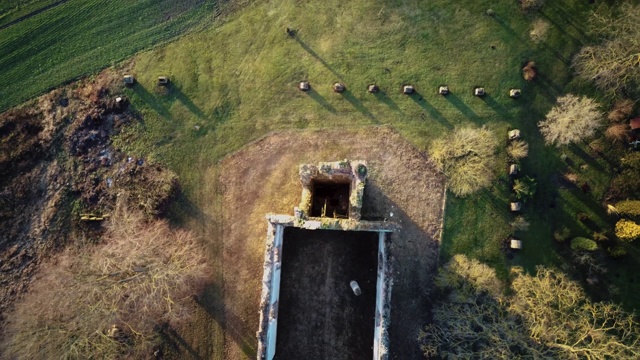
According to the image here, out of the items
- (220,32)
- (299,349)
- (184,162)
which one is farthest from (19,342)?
(220,32)

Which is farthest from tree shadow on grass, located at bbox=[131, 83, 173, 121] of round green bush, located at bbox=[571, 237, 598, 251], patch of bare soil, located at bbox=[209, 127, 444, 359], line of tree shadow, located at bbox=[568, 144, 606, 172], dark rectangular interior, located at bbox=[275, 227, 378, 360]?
round green bush, located at bbox=[571, 237, 598, 251]

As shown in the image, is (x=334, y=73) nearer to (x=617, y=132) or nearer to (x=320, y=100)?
(x=320, y=100)

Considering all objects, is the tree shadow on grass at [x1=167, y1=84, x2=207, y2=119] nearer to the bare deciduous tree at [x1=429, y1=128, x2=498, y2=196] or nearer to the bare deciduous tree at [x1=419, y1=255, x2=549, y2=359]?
the bare deciduous tree at [x1=429, y1=128, x2=498, y2=196]

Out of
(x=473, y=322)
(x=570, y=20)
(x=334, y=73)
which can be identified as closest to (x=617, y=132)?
(x=570, y=20)

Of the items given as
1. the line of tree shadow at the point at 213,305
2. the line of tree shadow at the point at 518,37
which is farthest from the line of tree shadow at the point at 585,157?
the line of tree shadow at the point at 213,305

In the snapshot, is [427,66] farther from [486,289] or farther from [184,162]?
[184,162]

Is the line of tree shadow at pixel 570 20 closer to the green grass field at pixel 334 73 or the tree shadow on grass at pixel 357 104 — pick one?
the green grass field at pixel 334 73
